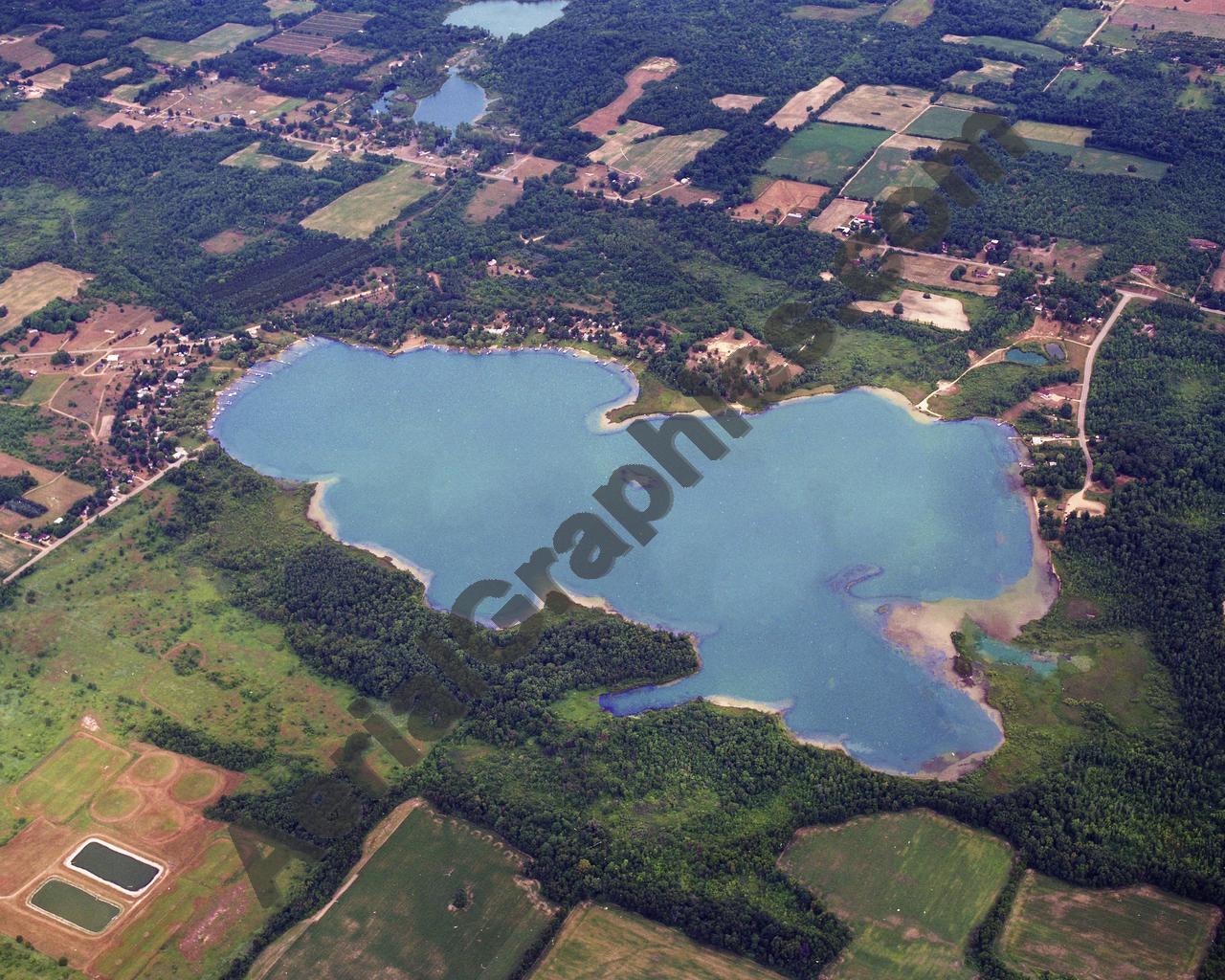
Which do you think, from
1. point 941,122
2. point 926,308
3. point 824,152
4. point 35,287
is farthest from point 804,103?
point 35,287

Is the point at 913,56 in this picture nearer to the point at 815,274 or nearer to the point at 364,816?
the point at 815,274

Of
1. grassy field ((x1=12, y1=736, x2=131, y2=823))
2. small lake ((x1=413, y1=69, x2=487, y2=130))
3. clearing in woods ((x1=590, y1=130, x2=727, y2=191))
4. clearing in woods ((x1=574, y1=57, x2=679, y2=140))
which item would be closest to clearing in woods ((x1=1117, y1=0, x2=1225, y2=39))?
clearing in woods ((x1=574, y1=57, x2=679, y2=140))

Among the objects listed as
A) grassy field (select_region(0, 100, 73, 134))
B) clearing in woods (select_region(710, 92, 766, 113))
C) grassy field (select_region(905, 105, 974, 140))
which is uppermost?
grassy field (select_region(0, 100, 73, 134))

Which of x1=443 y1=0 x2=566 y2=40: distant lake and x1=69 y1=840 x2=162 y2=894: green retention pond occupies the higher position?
x1=443 y1=0 x2=566 y2=40: distant lake

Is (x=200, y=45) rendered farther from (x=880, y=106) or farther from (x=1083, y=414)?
(x=1083, y=414)

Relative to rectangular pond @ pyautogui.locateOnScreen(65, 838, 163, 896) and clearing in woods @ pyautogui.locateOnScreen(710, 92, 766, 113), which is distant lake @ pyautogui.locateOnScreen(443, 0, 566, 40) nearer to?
clearing in woods @ pyautogui.locateOnScreen(710, 92, 766, 113)

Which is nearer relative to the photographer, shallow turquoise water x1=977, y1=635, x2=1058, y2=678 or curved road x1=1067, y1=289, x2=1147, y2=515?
shallow turquoise water x1=977, y1=635, x2=1058, y2=678

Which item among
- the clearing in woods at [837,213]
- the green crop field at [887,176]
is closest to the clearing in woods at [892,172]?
A: the green crop field at [887,176]
